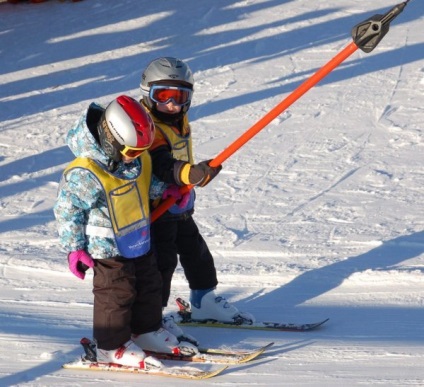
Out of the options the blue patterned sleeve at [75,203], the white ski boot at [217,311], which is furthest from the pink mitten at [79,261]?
the white ski boot at [217,311]

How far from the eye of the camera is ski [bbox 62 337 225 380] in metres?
5.01

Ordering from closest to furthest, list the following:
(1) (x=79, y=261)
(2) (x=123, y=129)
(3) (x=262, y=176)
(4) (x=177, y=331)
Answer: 1. (2) (x=123, y=129)
2. (1) (x=79, y=261)
3. (4) (x=177, y=331)
4. (3) (x=262, y=176)

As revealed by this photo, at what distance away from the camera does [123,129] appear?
15.3ft

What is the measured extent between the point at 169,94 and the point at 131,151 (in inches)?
21.8

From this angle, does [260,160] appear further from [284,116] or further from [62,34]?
[62,34]

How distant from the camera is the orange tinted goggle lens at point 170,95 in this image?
5172mm

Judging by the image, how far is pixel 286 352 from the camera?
209 inches

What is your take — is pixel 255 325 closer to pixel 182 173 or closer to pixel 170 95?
pixel 182 173

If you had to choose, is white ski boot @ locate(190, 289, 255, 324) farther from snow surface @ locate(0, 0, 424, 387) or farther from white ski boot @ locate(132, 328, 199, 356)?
white ski boot @ locate(132, 328, 199, 356)

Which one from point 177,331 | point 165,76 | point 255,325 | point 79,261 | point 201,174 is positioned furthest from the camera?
point 255,325

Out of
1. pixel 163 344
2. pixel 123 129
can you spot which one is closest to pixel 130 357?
pixel 163 344

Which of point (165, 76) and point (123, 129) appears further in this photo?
point (165, 76)

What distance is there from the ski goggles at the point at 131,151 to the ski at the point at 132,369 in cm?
105

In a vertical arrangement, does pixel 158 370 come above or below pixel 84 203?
below
